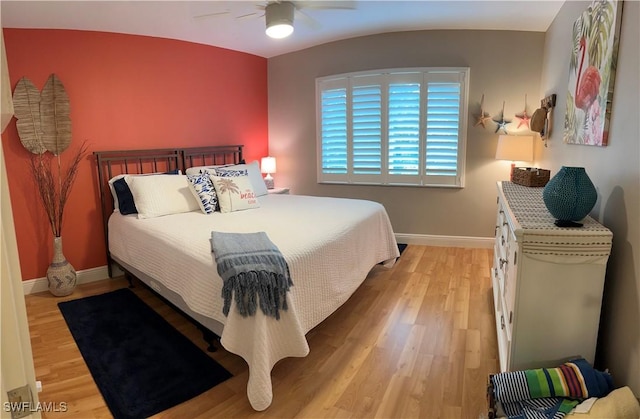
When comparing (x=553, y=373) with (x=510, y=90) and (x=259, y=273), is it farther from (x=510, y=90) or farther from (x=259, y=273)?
(x=510, y=90)

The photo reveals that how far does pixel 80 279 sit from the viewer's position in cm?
361

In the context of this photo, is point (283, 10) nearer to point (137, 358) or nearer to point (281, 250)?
point (281, 250)

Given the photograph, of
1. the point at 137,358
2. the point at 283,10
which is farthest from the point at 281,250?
the point at 283,10

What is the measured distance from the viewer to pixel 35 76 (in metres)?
3.20

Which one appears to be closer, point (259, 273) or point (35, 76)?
point (259, 273)

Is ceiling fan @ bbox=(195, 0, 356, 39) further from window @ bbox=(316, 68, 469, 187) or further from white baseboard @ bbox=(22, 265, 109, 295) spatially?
white baseboard @ bbox=(22, 265, 109, 295)

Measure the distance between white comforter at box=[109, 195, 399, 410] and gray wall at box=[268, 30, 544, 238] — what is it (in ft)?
4.01

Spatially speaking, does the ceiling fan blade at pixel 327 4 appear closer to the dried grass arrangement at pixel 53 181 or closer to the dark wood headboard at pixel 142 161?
the dark wood headboard at pixel 142 161

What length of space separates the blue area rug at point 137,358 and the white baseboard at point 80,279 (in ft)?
1.64

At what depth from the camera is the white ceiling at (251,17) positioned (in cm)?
301

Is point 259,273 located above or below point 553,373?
above

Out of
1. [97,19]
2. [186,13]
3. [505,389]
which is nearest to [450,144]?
[186,13]

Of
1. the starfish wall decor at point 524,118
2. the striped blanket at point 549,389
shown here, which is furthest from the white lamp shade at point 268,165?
the striped blanket at point 549,389

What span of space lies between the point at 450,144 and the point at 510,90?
809 millimetres
